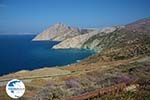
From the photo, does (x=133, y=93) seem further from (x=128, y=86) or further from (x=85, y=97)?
(x=85, y=97)

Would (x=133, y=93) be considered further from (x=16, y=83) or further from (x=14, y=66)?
(x=14, y=66)

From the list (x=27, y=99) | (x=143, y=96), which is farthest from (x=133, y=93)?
(x=27, y=99)

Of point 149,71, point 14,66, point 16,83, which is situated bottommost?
point 14,66

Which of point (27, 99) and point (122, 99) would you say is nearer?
point (122, 99)

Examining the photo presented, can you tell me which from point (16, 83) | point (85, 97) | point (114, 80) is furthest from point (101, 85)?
point (16, 83)

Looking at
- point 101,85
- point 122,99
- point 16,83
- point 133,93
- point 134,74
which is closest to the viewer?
point 16,83

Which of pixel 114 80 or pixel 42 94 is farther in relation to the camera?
pixel 114 80

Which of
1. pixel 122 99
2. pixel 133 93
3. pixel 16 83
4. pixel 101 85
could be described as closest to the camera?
pixel 16 83

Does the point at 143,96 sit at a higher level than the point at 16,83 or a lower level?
lower

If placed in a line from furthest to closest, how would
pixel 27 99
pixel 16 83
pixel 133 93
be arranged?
1. pixel 27 99
2. pixel 133 93
3. pixel 16 83
